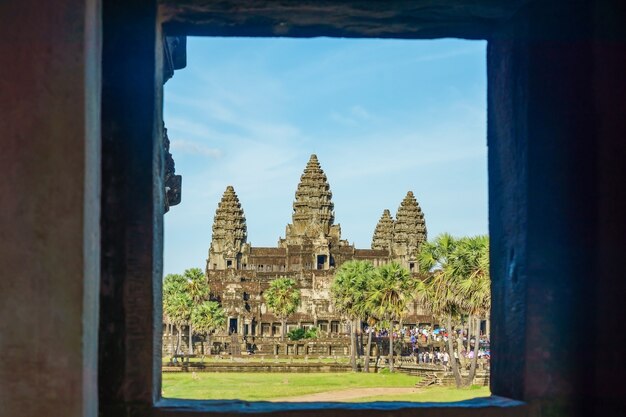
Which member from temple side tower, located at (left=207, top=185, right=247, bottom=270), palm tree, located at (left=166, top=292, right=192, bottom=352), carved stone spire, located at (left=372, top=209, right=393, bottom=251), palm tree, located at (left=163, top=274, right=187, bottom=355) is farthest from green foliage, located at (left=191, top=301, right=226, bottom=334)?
carved stone spire, located at (left=372, top=209, right=393, bottom=251)

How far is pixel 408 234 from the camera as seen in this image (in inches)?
4483

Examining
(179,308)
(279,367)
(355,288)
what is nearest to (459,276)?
(355,288)

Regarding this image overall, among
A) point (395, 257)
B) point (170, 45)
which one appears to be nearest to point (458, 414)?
point (170, 45)

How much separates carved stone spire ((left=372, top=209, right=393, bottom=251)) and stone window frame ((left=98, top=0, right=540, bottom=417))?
11478 centimetres

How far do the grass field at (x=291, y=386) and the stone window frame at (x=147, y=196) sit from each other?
28850 millimetres

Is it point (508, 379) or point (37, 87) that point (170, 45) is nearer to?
point (37, 87)

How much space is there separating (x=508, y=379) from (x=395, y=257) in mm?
108956

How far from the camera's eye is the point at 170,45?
5621mm

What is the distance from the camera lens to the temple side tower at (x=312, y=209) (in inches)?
4466

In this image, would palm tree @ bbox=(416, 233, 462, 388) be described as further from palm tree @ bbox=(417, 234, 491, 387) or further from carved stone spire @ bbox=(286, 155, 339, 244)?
carved stone spire @ bbox=(286, 155, 339, 244)

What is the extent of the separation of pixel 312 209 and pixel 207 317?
113ft

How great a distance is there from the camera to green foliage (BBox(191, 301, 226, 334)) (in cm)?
8156

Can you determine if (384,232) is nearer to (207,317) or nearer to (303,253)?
(303,253)

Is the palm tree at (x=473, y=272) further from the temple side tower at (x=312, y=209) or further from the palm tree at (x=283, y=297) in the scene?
the temple side tower at (x=312, y=209)
